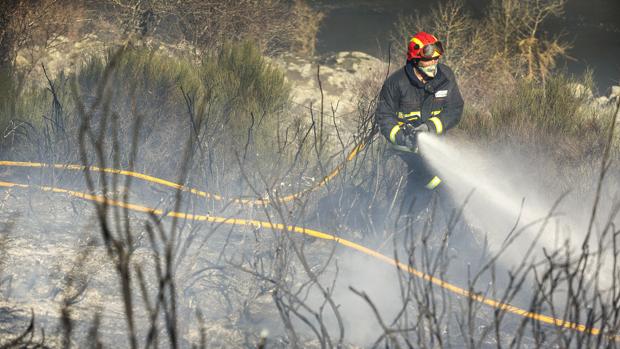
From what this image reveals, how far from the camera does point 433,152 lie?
20.7ft

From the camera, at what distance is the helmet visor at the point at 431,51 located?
19.6ft

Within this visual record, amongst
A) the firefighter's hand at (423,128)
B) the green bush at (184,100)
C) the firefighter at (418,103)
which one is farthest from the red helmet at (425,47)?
the green bush at (184,100)

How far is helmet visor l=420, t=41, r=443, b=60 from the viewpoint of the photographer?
596cm

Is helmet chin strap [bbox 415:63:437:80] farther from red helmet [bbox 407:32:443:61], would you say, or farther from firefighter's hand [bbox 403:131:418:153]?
firefighter's hand [bbox 403:131:418:153]

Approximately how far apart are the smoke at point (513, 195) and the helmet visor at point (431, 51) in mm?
580

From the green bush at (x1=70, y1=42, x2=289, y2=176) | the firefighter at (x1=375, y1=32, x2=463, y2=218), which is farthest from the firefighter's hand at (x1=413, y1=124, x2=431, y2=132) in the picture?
the green bush at (x1=70, y1=42, x2=289, y2=176)

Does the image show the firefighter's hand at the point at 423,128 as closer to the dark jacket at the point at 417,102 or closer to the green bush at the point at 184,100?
the dark jacket at the point at 417,102

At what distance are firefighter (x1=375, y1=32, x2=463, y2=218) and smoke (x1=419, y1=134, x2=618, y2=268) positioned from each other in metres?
0.11

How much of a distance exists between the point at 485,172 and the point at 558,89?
158 cm

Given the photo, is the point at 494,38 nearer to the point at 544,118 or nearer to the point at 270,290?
the point at 544,118

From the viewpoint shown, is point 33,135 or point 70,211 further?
point 33,135

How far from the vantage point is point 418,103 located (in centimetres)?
629

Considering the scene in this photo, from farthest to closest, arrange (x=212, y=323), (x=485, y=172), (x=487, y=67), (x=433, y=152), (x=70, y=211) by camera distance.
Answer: (x=487, y=67) < (x=485, y=172) < (x=70, y=211) < (x=433, y=152) < (x=212, y=323)

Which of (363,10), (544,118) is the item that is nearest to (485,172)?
(544,118)
